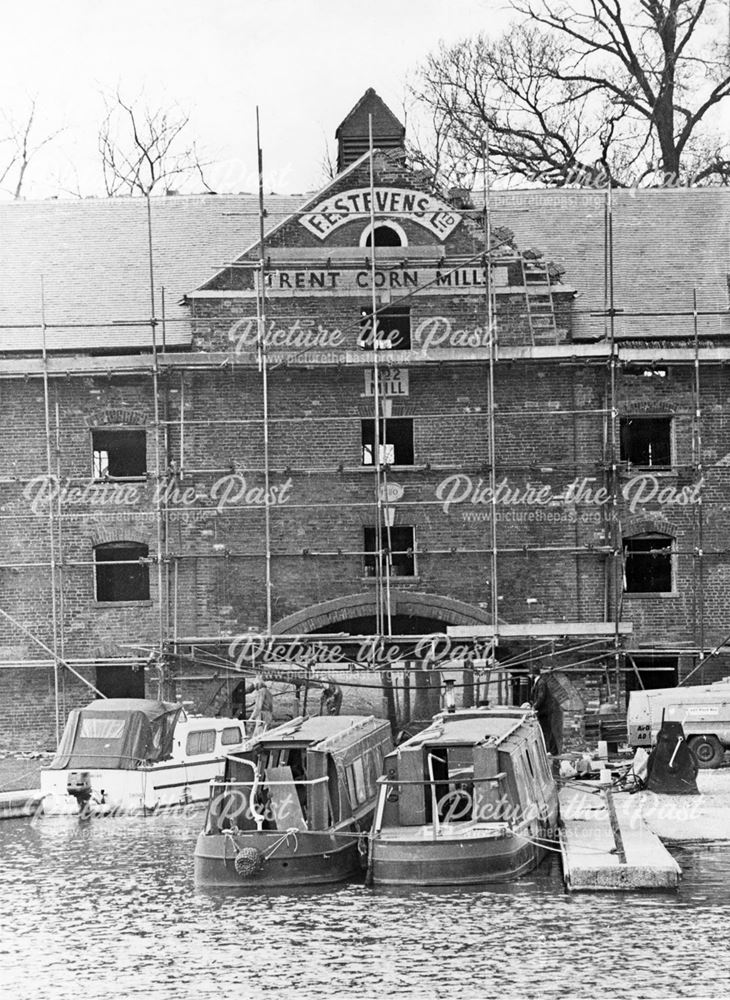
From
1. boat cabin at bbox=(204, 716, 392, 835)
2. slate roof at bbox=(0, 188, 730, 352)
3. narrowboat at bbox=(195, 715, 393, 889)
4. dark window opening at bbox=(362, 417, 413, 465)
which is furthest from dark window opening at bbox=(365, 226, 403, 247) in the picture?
boat cabin at bbox=(204, 716, 392, 835)

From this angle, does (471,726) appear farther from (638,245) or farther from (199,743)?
(638,245)

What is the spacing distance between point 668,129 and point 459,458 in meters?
15.4

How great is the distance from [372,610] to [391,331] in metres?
6.03

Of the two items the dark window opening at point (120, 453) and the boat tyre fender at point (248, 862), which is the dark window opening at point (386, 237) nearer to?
the dark window opening at point (120, 453)

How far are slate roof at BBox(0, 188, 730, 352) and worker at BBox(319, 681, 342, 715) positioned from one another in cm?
833

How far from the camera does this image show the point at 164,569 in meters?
34.3

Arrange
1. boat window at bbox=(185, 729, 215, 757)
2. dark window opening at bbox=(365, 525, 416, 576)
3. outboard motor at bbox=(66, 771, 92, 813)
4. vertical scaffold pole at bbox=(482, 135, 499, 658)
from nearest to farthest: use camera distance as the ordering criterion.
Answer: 1. outboard motor at bbox=(66, 771, 92, 813)
2. boat window at bbox=(185, 729, 215, 757)
3. vertical scaffold pole at bbox=(482, 135, 499, 658)
4. dark window opening at bbox=(365, 525, 416, 576)

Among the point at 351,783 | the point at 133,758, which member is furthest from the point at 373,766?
the point at 133,758

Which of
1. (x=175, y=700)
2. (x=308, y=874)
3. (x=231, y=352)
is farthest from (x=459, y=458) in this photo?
(x=308, y=874)

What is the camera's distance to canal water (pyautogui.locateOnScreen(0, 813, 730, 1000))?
55.8ft

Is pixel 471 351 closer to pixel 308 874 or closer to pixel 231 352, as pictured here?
pixel 231 352

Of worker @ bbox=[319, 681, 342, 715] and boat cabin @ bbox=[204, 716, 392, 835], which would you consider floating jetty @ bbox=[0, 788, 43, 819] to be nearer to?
worker @ bbox=[319, 681, 342, 715]

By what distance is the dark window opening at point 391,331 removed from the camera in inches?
1368

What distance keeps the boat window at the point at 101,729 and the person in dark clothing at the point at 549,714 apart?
335 inches
